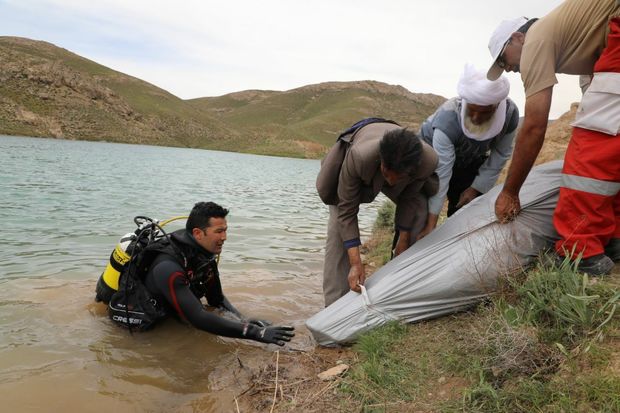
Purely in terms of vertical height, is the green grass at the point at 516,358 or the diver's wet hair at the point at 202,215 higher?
the diver's wet hair at the point at 202,215

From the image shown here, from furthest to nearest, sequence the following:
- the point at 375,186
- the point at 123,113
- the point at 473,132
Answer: the point at 123,113
the point at 473,132
the point at 375,186

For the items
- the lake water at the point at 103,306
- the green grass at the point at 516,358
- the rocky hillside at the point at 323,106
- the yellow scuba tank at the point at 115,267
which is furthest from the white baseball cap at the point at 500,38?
the rocky hillside at the point at 323,106

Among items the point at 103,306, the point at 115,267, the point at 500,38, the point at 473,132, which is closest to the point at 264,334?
the point at 115,267

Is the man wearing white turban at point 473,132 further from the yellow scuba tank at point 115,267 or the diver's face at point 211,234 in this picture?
the yellow scuba tank at point 115,267

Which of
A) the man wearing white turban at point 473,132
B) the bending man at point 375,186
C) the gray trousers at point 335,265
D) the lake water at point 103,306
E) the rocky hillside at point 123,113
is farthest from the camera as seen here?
the rocky hillside at point 123,113

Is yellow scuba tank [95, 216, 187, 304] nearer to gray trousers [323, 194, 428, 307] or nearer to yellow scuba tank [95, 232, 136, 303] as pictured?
yellow scuba tank [95, 232, 136, 303]

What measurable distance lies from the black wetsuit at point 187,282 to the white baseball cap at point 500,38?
9.05ft

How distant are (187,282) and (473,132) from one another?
277cm

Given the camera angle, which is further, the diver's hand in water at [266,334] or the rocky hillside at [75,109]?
the rocky hillside at [75,109]

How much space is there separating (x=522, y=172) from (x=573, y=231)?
45cm

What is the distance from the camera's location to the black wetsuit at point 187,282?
12.4 feet

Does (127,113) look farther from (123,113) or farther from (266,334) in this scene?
(266,334)

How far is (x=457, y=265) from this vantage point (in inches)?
121

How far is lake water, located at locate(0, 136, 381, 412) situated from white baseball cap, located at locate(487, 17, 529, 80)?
2.70 meters
